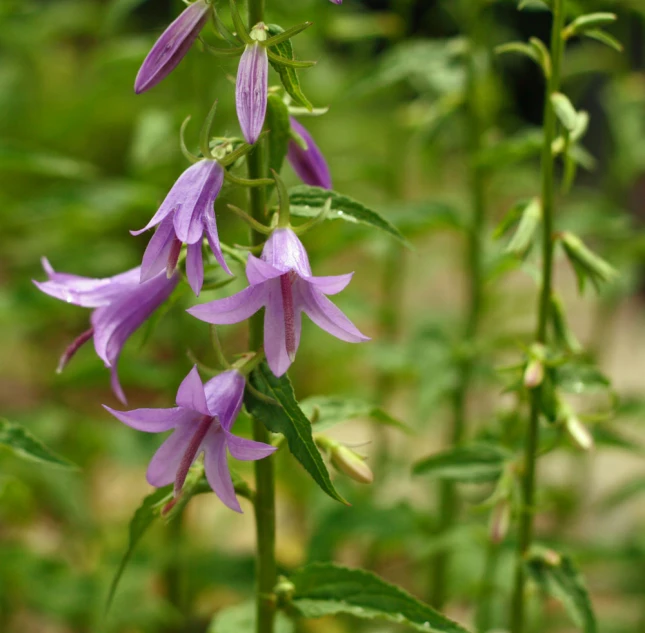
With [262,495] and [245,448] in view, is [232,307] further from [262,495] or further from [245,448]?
[262,495]

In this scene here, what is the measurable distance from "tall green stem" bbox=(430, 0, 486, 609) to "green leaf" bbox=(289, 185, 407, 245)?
108 centimetres

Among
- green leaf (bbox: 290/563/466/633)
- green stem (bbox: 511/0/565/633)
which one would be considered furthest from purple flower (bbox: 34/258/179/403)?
green stem (bbox: 511/0/565/633)

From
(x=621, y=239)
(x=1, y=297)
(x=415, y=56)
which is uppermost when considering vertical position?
(x=415, y=56)

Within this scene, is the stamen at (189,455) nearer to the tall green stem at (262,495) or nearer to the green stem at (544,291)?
the tall green stem at (262,495)

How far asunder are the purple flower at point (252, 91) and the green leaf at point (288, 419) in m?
0.34

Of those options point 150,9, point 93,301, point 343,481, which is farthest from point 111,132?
point 93,301

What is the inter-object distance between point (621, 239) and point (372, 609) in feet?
6.63

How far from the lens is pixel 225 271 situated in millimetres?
1125

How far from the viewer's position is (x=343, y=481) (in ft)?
9.37

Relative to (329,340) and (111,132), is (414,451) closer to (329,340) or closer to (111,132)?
(329,340)

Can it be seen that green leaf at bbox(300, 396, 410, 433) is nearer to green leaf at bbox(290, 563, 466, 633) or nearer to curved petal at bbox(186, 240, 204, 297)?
green leaf at bbox(290, 563, 466, 633)

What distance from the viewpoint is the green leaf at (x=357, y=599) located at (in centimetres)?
124

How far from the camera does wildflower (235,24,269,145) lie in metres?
1.07

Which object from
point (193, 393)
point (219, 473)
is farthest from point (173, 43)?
point (219, 473)
